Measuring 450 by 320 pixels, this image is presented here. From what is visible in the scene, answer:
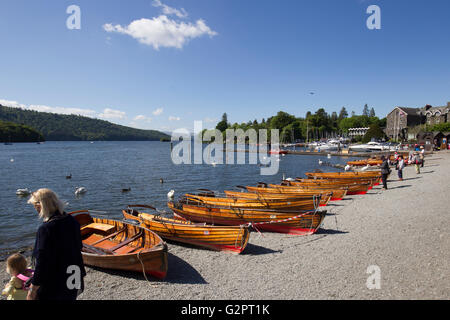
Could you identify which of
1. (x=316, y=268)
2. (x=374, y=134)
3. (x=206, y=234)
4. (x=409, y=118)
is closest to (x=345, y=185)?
(x=316, y=268)

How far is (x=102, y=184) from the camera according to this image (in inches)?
1254

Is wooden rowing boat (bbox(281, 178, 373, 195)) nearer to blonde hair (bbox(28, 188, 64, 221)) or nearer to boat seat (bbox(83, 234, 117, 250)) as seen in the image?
boat seat (bbox(83, 234, 117, 250))

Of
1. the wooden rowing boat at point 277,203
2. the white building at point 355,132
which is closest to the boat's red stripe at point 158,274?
the wooden rowing boat at point 277,203

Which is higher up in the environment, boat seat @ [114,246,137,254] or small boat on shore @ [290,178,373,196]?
small boat on shore @ [290,178,373,196]

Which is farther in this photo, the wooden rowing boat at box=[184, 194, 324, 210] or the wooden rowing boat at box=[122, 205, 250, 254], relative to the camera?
the wooden rowing boat at box=[184, 194, 324, 210]

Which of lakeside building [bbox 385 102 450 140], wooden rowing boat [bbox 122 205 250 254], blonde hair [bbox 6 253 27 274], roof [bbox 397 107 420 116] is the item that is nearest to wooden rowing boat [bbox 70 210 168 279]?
wooden rowing boat [bbox 122 205 250 254]

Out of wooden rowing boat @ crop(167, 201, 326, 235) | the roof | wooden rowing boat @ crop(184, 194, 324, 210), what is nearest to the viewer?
wooden rowing boat @ crop(167, 201, 326, 235)

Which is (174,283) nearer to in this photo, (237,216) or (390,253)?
(237,216)

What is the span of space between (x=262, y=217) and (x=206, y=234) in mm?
3867

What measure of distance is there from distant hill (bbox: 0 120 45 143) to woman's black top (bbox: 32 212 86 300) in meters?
221

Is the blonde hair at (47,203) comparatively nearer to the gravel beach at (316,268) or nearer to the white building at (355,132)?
the gravel beach at (316,268)

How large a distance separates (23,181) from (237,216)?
1344 inches

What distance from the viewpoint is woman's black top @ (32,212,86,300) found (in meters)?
3.48
